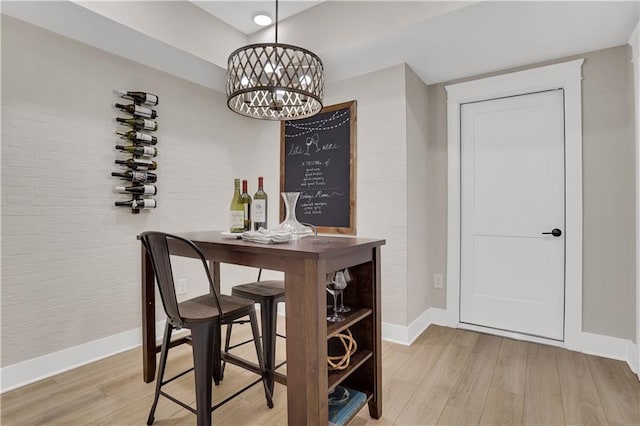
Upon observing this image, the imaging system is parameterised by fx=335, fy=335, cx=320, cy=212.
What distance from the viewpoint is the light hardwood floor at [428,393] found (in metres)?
1.82

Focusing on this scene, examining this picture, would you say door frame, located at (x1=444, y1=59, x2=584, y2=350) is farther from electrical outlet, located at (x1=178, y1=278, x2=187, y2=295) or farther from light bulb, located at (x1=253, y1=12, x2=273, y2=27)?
electrical outlet, located at (x1=178, y1=278, x2=187, y2=295)

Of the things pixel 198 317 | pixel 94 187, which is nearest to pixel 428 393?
pixel 198 317

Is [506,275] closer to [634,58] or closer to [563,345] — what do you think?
[563,345]

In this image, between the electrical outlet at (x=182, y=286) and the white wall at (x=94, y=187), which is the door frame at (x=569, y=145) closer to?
the white wall at (x=94, y=187)

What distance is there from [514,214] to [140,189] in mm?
3179

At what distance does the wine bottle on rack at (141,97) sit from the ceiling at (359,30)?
29 cm

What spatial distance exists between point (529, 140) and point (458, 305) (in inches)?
63.6

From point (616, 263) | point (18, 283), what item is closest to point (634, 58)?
point (616, 263)

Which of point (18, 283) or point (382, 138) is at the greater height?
point (382, 138)

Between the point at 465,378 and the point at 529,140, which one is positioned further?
the point at 529,140

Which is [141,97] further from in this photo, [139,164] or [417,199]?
[417,199]

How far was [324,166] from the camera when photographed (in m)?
3.34

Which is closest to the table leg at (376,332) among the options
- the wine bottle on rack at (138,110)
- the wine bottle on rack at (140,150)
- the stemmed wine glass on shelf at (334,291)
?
the stemmed wine glass on shelf at (334,291)

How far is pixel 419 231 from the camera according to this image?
315 cm
